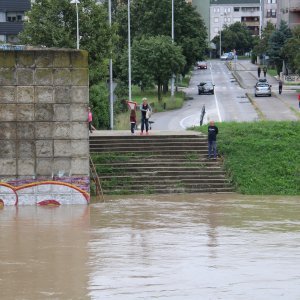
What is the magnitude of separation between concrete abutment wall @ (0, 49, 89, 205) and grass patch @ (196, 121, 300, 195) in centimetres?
690

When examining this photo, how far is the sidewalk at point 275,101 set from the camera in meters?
56.2

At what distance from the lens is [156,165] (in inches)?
1300

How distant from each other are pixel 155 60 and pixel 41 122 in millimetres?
42637

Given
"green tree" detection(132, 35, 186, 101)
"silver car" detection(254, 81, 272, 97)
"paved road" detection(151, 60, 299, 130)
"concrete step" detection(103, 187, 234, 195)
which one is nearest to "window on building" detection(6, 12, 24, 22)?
"paved road" detection(151, 60, 299, 130)

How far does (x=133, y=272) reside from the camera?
1830 cm

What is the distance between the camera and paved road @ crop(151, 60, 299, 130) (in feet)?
180

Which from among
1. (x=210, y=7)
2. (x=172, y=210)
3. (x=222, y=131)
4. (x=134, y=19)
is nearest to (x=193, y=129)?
(x=222, y=131)

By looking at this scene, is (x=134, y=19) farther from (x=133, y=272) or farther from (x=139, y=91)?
(x=133, y=272)

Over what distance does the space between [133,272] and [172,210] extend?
979cm

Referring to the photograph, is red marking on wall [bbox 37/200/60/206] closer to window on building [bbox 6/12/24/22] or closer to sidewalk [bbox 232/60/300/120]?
sidewalk [bbox 232/60/300/120]

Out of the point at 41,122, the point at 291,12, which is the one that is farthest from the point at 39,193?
the point at 291,12

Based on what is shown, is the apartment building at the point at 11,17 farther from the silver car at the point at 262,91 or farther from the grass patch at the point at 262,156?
the grass patch at the point at 262,156

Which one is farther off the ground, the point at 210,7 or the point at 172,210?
the point at 210,7

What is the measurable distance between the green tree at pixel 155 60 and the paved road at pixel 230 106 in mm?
3223
